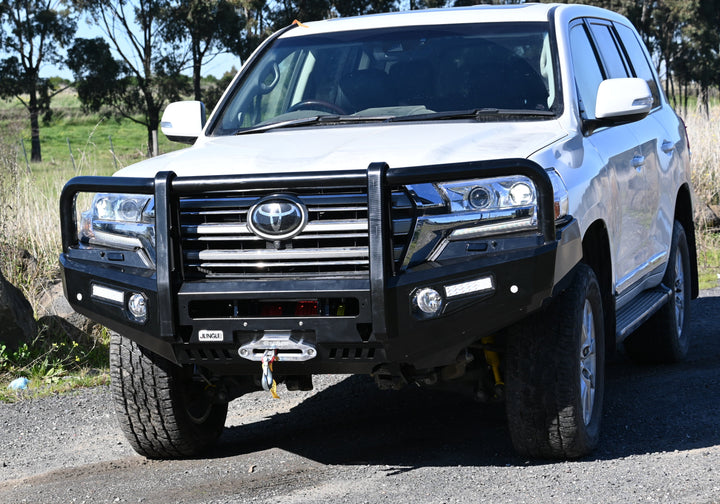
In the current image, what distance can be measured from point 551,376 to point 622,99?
140 cm

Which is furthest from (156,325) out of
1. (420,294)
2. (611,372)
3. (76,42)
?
(76,42)

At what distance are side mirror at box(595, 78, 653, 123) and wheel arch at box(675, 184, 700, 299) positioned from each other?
2.19 meters

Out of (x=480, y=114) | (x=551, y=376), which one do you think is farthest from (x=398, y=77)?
(x=551, y=376)

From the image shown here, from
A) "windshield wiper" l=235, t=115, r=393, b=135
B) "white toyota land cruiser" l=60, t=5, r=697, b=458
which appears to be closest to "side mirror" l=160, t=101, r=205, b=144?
"white toyota land cruiser" l=60, t=5, r=697, b=458

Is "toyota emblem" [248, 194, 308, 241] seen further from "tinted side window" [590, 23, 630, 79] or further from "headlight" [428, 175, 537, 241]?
"tinted side window" [590, 23, 630, 79]

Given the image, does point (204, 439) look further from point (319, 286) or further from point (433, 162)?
point (433, 162)

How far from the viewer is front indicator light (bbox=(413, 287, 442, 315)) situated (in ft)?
12.4

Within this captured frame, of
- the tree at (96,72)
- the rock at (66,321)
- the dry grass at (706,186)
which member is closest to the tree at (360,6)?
the tree at (96,72)

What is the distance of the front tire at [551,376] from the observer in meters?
4.15

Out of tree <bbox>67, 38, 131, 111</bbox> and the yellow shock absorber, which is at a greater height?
tree <bbox>67, 38, 131, 111</bbox>

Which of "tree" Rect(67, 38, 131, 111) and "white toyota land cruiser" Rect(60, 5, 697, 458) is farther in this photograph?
"tree" Rect(67, 38, 131, 111)

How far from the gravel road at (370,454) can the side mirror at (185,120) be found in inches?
60.8

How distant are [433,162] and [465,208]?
9.5 inches

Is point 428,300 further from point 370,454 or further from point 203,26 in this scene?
point 203,26
